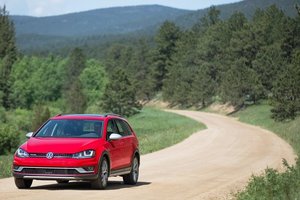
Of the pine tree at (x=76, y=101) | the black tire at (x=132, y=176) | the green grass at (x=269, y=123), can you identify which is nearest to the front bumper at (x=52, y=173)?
the black tire at (x=132, y=176)

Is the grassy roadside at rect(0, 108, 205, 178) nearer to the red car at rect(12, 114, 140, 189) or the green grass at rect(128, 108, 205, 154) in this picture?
the green grass at rect(128, 108, 205, 154)

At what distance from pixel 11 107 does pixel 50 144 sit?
116608 mm

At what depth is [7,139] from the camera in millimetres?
79500

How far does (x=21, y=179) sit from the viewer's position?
595 inches

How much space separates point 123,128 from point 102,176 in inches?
89.4

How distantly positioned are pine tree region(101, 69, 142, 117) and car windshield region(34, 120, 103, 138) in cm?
9549

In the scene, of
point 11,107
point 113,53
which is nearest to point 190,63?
point 11,107

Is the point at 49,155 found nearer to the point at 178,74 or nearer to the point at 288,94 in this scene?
the point at 288,94

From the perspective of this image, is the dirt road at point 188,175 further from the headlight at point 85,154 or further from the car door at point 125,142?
the headlight at point 85,154

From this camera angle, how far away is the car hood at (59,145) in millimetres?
14510


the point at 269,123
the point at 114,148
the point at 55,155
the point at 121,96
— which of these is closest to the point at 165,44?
the point at 121,96

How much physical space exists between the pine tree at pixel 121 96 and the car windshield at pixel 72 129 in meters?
95.5

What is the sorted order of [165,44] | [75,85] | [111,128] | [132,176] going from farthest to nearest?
1. [165,44]
2. [75,85]
3. [132,176]
4. [111,128]

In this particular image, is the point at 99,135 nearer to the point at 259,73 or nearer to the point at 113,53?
the point at 259,73
